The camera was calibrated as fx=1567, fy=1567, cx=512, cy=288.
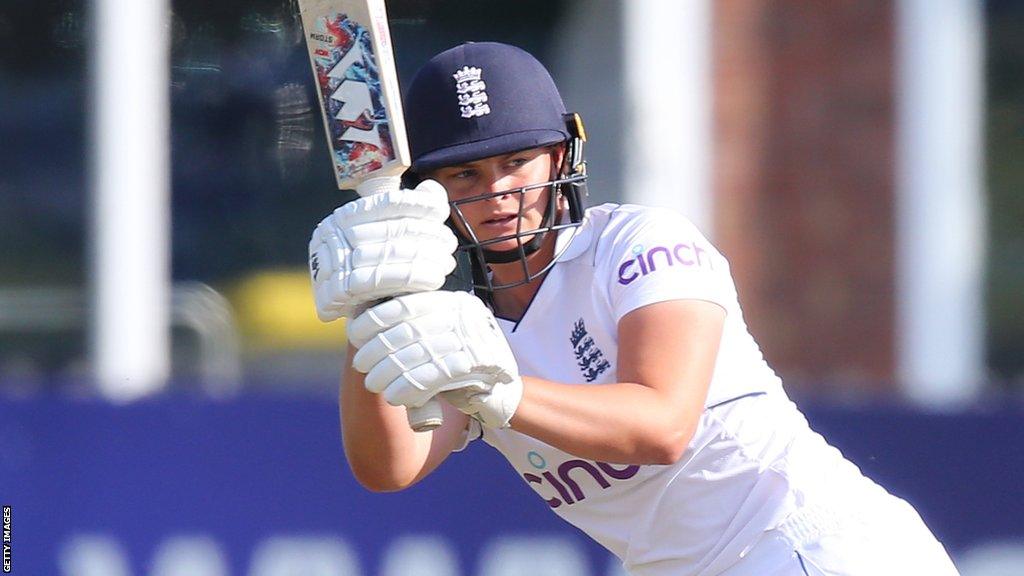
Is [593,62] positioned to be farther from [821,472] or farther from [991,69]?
[821,472]

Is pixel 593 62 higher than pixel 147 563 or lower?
higher

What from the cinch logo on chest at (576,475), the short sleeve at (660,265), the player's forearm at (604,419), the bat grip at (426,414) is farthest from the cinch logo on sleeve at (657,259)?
the bat grip at (426,414)

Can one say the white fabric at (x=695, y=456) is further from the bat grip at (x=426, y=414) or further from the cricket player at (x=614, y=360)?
the bat grip at (x=426, y=414)

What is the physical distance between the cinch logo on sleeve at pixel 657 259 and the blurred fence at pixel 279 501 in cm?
209

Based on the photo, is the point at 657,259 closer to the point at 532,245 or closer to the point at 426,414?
the point at 532,245

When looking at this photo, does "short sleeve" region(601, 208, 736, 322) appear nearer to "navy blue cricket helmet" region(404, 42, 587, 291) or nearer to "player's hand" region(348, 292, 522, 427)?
"navy blue cricket helmet" region(404, 42, 587, 291)

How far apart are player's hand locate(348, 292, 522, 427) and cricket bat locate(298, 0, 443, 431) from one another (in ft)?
0.34

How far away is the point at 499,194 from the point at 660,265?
1.06 feet

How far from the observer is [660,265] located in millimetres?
2646

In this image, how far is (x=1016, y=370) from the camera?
641cm

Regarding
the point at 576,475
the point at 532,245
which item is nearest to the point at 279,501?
the point at 576,475

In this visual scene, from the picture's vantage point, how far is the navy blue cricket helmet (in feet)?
9.10

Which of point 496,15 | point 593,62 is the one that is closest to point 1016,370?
point 593,62

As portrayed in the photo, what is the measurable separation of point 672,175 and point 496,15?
3.32 ft
